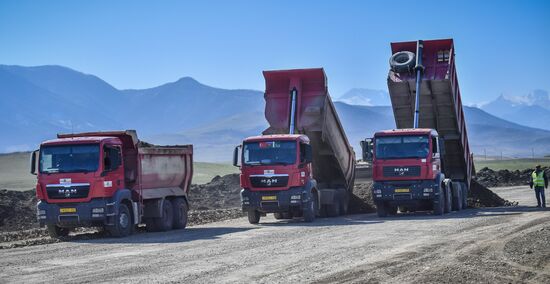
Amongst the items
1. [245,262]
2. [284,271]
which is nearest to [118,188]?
[245,262]

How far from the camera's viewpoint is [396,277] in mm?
13562

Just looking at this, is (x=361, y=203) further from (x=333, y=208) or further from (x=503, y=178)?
(x=503, y=178)

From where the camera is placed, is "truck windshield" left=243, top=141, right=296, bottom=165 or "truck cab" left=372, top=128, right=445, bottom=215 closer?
"truck windshield" left=243, top=141, right=296, bottom=165

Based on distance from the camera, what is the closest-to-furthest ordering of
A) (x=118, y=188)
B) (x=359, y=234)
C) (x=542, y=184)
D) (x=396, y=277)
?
(x=396, y=277) < (x=359, y=234) < (x=118, y=188) < (x=542, y=184)

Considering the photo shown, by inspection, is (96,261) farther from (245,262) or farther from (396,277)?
(396,277)

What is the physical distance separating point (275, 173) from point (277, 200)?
0.79 meters

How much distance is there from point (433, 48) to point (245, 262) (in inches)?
600

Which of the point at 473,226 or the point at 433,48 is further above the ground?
the point at 433,48

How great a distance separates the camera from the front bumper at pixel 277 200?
87.6ft

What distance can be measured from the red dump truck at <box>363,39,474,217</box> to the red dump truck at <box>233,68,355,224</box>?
182 centimetres

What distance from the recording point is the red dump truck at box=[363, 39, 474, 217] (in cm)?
2795

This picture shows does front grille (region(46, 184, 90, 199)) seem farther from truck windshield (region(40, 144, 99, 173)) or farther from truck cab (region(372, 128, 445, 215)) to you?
truck cab (region(372, 128, 445, 215))

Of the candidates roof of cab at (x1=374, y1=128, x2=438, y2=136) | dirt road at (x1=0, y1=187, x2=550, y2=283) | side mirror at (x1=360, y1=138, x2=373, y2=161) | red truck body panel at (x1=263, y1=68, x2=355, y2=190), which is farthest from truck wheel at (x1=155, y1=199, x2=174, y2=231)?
side mirror at (x1=360, y1=138, x2=373, y2=161)

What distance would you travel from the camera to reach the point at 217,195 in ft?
147
